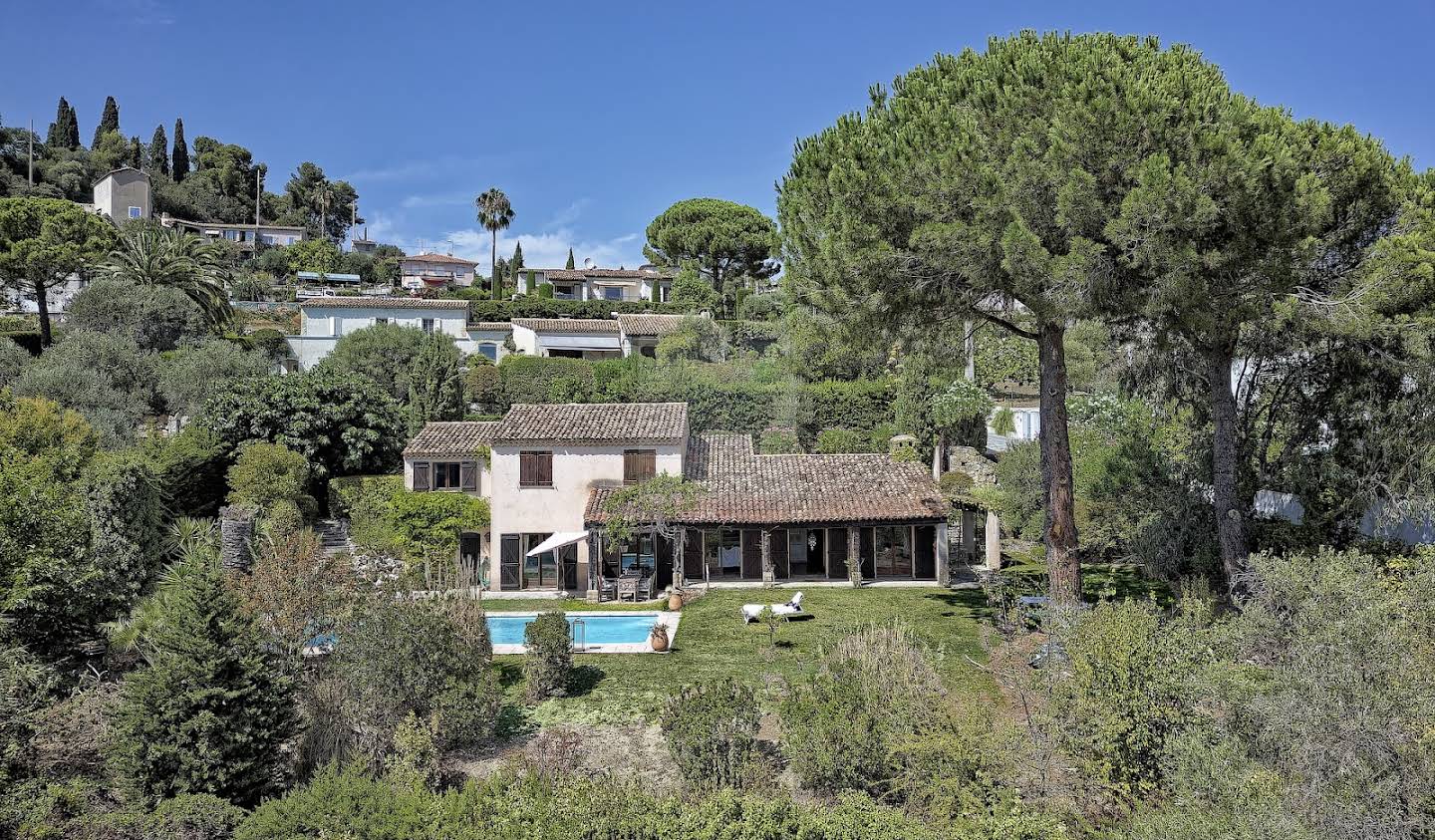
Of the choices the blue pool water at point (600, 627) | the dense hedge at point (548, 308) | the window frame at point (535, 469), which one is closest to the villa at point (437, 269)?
the dense hedge at point (548, 308)

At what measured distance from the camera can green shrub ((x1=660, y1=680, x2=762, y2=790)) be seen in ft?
39.7

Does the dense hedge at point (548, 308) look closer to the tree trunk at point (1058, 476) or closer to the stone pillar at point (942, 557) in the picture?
the stone pillar at point (942, 557)

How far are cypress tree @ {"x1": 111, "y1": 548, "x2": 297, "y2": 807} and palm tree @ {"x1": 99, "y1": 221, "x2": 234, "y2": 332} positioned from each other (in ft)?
144

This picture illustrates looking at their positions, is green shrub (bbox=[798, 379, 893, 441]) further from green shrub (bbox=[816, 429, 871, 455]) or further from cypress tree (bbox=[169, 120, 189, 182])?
cypress tree (bbox=[169, 120, 189, 182])

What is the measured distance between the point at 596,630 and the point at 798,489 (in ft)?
28.6

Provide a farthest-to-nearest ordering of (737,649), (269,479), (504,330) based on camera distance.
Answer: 1. (504,330)
2. (269,479)
3. (737,649)

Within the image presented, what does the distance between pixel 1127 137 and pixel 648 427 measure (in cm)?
1691

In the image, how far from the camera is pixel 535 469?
28.0 m

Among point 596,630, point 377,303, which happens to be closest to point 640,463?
point 596,630

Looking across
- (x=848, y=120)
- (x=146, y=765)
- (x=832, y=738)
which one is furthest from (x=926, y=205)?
(x=146, y=765)

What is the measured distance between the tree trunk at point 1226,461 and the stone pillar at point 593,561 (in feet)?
53.4

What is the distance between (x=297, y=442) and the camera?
1337 inches

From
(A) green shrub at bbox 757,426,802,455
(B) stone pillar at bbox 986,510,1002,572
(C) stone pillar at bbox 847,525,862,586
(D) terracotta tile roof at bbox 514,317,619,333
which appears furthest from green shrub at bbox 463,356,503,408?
(B) stone pillar at bbox 986,510,1002,572

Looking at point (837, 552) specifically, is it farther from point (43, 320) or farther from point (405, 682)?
point (43, 320)
